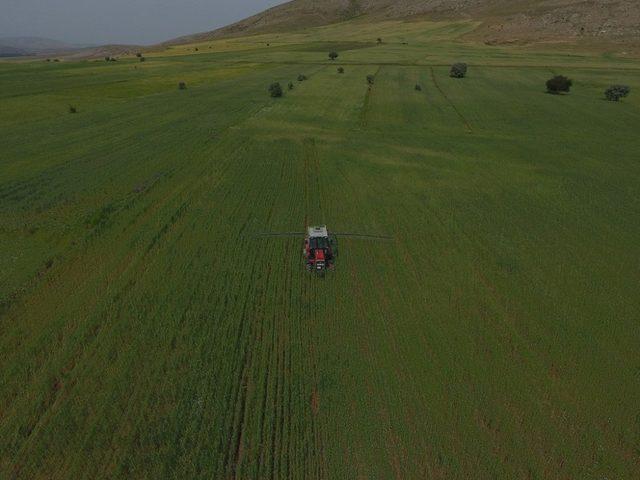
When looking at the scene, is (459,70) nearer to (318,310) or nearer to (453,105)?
(453,105)

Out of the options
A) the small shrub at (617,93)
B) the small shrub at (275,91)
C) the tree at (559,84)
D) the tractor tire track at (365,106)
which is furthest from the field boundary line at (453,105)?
the small shrub at (275,91)

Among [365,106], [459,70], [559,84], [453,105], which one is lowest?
[453,105]

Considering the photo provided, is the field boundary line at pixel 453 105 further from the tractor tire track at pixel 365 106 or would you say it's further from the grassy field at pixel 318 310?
the tractor tire track at pixel 365 106

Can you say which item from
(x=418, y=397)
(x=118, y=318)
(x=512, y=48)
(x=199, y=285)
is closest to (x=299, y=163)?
(x=199, y=285)

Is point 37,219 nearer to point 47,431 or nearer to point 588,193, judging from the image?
point 47,431

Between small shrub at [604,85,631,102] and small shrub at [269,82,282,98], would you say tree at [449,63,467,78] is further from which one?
small shrub at [269,82,282,98]

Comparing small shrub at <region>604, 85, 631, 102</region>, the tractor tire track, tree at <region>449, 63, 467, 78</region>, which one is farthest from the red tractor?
tree at <region>449, 63, 467, 78</region>

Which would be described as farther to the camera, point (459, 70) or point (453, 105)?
point (459, 70)

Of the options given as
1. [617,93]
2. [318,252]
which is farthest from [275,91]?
[617,93]
